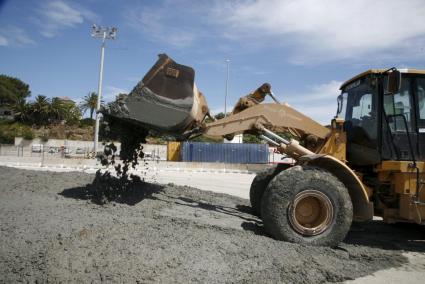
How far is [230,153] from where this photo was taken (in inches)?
1539

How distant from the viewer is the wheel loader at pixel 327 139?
18.1 feet

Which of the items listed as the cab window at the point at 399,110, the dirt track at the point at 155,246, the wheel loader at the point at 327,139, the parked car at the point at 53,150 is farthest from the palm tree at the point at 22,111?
the cab window at the point at 399,110

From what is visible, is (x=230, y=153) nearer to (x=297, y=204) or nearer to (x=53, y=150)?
(x=53, y=150)

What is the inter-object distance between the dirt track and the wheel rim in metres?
0.34

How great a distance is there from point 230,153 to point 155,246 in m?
34.7

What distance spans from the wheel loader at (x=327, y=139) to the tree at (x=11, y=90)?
74.1 m

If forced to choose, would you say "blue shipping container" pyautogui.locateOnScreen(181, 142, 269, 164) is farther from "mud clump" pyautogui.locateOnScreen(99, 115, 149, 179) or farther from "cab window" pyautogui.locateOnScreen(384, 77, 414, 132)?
"cab window" pyautogui.locateOnScreen(384, 77, 414, 132)

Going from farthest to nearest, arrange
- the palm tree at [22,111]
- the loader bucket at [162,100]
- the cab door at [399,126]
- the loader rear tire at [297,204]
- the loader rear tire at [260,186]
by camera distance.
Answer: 1. the palm tree at [22,111]
2. the loader rear tire at [260,186]
3. the loader bucket at [162,100]
4. the cab door at [399,126]
5. the loader rear tire at [297,204]

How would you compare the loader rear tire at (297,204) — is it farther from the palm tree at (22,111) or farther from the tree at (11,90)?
the tree at (11,90)

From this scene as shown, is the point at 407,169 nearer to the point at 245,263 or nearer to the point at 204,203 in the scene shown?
the point at 245,263

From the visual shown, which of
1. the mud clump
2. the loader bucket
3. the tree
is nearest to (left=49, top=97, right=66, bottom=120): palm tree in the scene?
the tree

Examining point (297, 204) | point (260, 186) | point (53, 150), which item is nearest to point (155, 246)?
point (297, 204)

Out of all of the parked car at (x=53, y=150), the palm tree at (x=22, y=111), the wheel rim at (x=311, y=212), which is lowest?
the wheel rim at (x=311, y=212)

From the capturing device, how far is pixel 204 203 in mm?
7836
